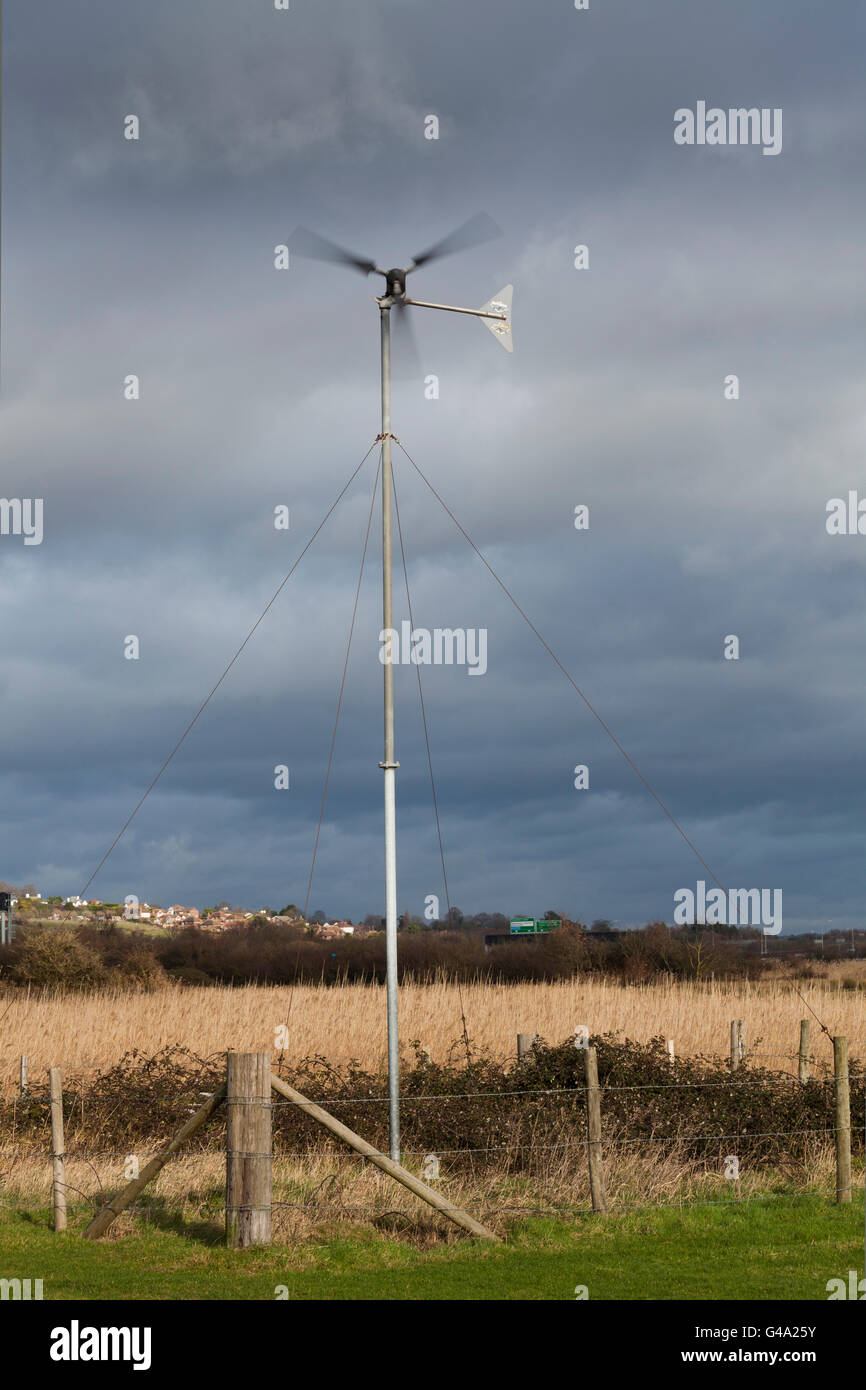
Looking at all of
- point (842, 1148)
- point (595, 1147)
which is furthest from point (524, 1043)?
point (842, 1148)

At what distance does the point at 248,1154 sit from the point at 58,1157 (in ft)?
9.07

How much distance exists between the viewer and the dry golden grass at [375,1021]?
21.0 metres

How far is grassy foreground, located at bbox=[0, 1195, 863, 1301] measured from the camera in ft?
29.7

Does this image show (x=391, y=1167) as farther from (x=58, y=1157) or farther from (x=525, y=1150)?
(x=58, y=1157)

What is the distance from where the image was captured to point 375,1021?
2234 cm

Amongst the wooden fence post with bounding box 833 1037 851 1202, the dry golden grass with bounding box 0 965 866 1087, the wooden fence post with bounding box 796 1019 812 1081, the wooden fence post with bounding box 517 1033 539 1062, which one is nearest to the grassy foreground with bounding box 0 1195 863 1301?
the wooden fence post with bounding box 833 1037 851 1202

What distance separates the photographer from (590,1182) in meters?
11.6

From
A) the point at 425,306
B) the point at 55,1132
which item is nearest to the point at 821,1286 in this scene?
the point at 55,1132

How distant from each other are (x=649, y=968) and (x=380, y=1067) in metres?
25.3

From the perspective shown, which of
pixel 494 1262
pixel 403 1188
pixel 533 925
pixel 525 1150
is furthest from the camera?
pixel 533 925

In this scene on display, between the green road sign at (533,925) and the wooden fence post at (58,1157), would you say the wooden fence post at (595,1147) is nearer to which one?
the wooden fence post at (58,1157)

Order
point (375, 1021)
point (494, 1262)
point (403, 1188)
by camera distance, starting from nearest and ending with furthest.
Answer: point (494, 1262)
point (403, 1188)
point (375, 1021)

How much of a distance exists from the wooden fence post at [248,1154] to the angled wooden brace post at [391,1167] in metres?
0.20
